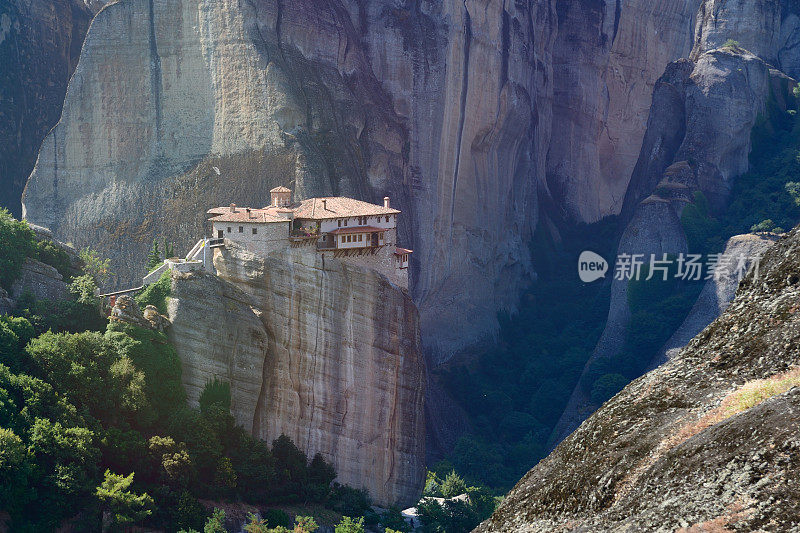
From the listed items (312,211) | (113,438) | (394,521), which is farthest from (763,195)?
(113,438)

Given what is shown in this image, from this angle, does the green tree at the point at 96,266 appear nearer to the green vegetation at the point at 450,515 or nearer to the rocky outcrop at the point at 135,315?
the rocky outcrop at the point at 135,315

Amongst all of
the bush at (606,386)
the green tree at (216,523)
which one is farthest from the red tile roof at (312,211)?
the bush at (606,386)

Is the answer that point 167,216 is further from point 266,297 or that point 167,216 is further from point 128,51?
point 266,297

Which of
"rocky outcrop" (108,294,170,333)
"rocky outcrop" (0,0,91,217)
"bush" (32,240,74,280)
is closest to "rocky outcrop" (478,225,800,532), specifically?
"rocky outcrop" (108,294,170,333)

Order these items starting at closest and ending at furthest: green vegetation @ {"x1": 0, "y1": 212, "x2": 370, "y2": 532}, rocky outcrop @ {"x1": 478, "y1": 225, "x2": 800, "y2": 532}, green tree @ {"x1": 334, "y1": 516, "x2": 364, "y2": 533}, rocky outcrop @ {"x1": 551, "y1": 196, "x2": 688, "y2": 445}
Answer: rocky outcrop @ {"x1": 478, "y1": 225, "x2": 800, "y2": 532}, green vegetation @ {"x1": 0, "y1": 212, "x2": 370, "y2": 532}, green tree @ {"x1": 334, "y1": 516, "x2": 364, "y2": 533}, rocky outcrop @ {"x1": 551, "y1": 196, "x2": 688, "y2": 445}

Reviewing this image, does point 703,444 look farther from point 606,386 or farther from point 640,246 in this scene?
point 640,246

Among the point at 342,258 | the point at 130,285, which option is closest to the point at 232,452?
the point at 342,258

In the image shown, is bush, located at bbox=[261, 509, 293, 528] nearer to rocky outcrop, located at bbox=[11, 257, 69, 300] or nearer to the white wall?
the white wall
